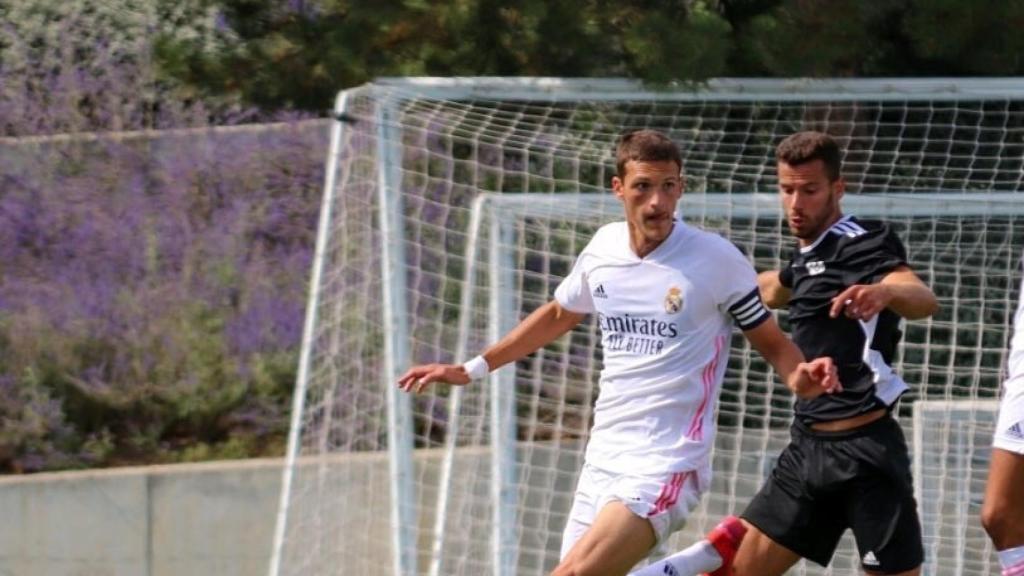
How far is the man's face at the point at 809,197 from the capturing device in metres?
5.69

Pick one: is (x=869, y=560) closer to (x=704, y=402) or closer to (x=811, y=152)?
(x=704, y=402)

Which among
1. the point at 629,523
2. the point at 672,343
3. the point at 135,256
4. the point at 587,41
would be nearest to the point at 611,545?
the point at 629,523

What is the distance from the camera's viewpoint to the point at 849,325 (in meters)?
5.73

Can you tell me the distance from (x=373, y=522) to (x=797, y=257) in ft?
8.34

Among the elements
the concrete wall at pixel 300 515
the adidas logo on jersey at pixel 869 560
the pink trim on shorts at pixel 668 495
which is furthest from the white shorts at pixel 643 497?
the concrete wall at pixel 300 515

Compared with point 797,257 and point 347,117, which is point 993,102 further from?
point 347,117

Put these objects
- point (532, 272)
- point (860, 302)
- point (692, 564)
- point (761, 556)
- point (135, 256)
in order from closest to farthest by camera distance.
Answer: point (860, 302), point (761, 556), point (692, 564), point (532, 272), point (135, 256)

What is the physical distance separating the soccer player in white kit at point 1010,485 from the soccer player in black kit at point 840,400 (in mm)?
324

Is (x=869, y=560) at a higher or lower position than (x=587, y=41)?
lower

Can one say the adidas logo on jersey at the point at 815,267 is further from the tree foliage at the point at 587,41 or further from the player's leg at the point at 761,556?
the tree foliage at the point at 587,41

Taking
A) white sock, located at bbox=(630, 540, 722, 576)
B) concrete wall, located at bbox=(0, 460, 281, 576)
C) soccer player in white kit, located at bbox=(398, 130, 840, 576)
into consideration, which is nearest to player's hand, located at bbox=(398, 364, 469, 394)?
soccer player in white kit, located at bbox=(398, 130, 840, 576)

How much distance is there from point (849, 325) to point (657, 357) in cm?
63

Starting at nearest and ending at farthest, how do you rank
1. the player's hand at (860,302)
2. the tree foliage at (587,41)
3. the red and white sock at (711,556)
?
the player's hand at (860,302), the red and white sock at (711,556), the tree foliage at (587,41)

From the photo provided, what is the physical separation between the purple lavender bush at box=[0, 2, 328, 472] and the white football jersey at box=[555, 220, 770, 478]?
3.82 meters
